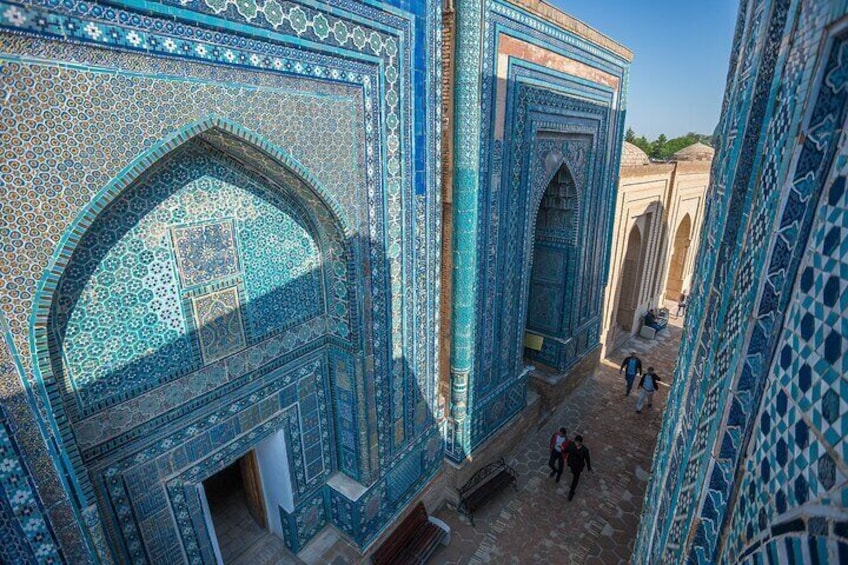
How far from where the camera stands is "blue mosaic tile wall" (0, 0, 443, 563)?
6.63 ft

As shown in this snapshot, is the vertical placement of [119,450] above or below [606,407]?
above

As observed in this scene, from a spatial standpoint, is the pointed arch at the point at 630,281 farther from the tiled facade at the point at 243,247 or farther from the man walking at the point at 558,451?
the tiled facade at the point at 243,247

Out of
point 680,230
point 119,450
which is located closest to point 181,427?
point 119,450

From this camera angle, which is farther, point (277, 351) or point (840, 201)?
point (277, 351)

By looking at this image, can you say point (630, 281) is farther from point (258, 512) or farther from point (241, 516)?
point (241, 516)

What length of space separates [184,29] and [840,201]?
2.83 m

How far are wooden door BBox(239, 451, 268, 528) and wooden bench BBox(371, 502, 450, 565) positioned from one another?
1215 mm

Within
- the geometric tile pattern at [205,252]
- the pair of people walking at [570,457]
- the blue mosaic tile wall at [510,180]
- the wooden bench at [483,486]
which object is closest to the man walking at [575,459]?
the pair of people walking at [570,457]

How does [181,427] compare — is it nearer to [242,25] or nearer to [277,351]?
[277,351]

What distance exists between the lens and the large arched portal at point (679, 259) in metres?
11.8

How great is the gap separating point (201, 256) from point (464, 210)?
2.59 meters

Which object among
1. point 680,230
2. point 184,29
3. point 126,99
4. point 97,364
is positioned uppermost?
point 184,29

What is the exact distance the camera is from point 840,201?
3.69 feet

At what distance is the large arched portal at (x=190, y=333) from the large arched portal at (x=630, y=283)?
A: 7.70 m
